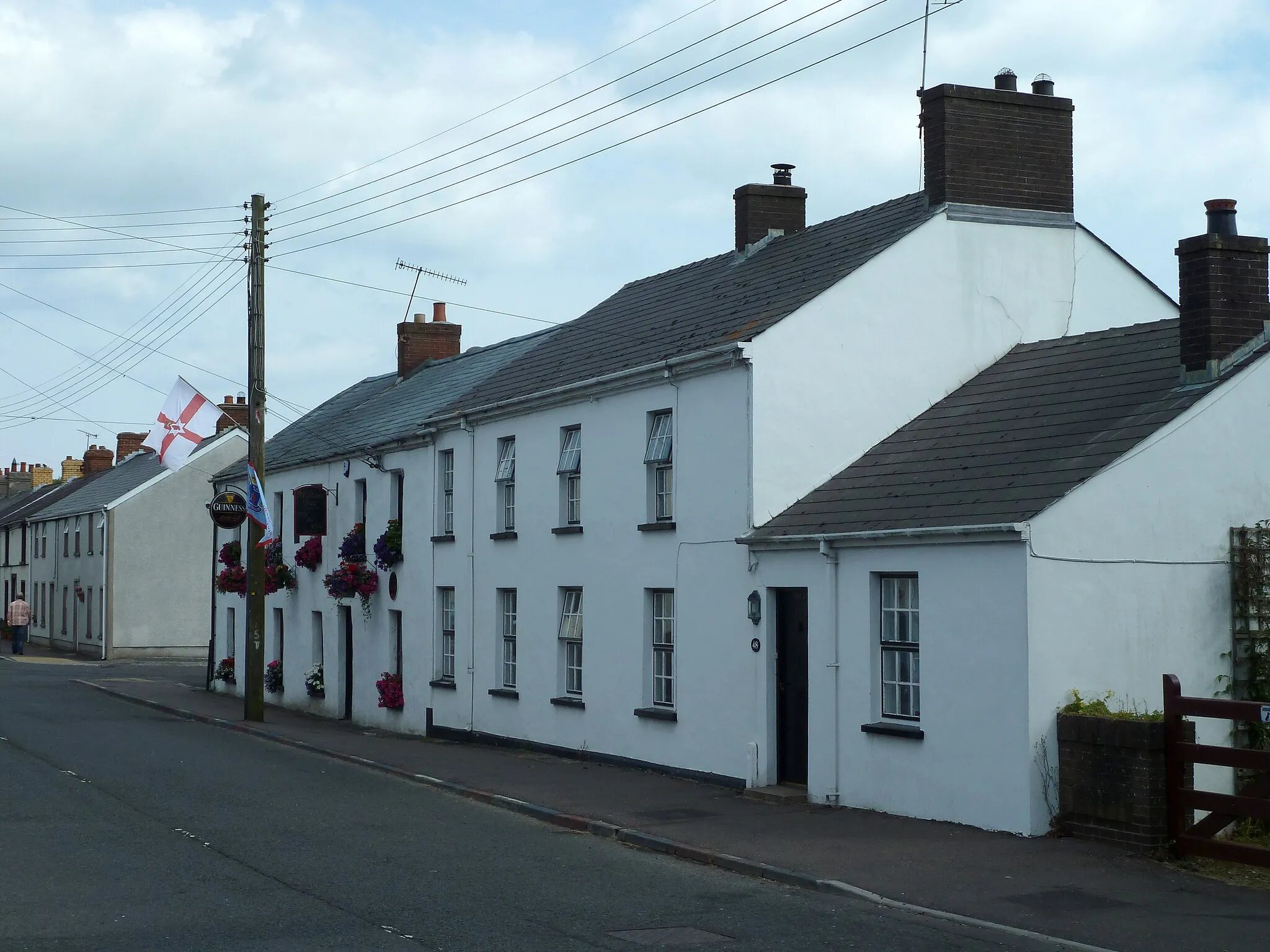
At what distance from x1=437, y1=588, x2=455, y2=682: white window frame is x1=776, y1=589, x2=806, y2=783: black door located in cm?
1064

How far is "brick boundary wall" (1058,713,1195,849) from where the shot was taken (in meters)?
12.7

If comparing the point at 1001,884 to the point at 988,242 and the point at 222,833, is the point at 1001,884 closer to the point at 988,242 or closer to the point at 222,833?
the point at 222,833

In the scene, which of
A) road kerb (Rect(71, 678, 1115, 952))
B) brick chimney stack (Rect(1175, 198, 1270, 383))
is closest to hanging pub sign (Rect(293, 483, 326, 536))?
road kerb (Rect(71, 678, 1115, 952))

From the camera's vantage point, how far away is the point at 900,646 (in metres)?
15.7

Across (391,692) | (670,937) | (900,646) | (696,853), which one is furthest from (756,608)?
(391,692)

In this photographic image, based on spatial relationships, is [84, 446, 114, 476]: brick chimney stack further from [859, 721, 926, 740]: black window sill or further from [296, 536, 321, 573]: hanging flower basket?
Result: [859, 721, 926, 740]: black window sill

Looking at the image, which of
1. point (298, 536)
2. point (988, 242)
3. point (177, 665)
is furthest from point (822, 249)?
point (177, 665)

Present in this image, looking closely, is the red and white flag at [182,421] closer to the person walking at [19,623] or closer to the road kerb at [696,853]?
the road kerb at [696,853]

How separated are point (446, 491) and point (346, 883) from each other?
52.1ft

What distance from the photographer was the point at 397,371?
37.7m

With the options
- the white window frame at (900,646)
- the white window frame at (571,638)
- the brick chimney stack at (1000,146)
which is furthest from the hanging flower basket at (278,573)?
the white window frame at (900,646)

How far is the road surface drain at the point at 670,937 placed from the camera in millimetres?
9742

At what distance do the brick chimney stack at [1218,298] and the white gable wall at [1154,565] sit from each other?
1.28ft

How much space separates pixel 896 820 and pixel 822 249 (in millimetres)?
9078
